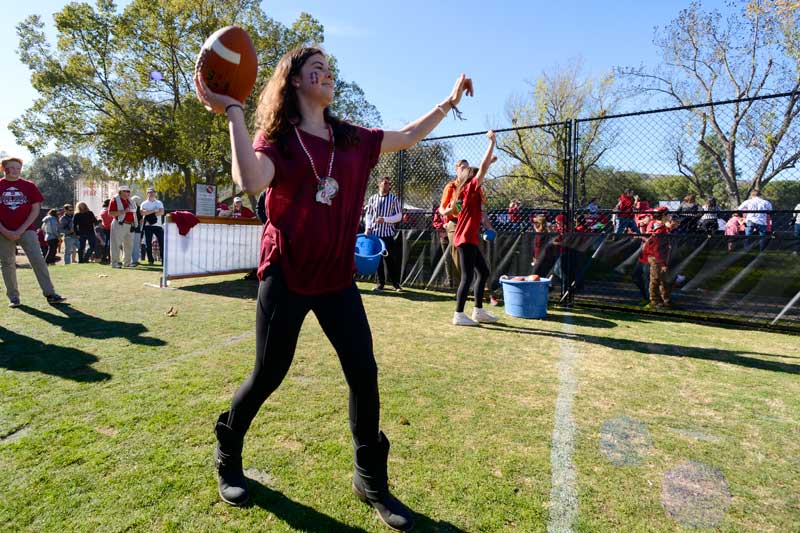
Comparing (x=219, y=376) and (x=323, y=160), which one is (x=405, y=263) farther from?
(x=323, y=160)

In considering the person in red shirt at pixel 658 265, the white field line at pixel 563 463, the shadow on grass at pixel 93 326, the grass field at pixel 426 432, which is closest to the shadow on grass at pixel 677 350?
the grass field at pixel 426 432

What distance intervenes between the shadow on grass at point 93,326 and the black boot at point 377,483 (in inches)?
132

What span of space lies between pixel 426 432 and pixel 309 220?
1643mm

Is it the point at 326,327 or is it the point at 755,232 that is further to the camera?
the point at 755,232

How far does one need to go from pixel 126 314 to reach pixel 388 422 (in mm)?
4673

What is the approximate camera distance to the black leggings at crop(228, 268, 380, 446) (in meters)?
1.97

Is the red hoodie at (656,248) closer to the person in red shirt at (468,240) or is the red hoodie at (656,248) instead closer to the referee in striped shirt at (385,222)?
the person in red shirt at (468,240)

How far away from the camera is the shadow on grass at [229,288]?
26.3 ft

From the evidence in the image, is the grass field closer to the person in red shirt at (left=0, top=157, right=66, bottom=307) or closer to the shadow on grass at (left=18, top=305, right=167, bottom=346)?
the shadow on grass at (left=18, top=305, right=167, bottom=346)

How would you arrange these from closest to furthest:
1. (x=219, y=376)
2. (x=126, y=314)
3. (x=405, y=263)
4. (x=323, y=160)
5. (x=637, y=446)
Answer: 1. (x=323, y=160)
2. (x=637, y=446)
3. (x=219, y=376)
4. (x=126, y=314)
5. (x=405, y=263)

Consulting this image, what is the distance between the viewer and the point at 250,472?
2.35 metres

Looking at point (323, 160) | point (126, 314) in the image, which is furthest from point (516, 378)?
point (126, 314)

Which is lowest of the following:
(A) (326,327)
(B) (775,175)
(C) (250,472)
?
(C) (250,472)

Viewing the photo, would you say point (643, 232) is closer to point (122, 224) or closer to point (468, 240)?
point (468, 240)
